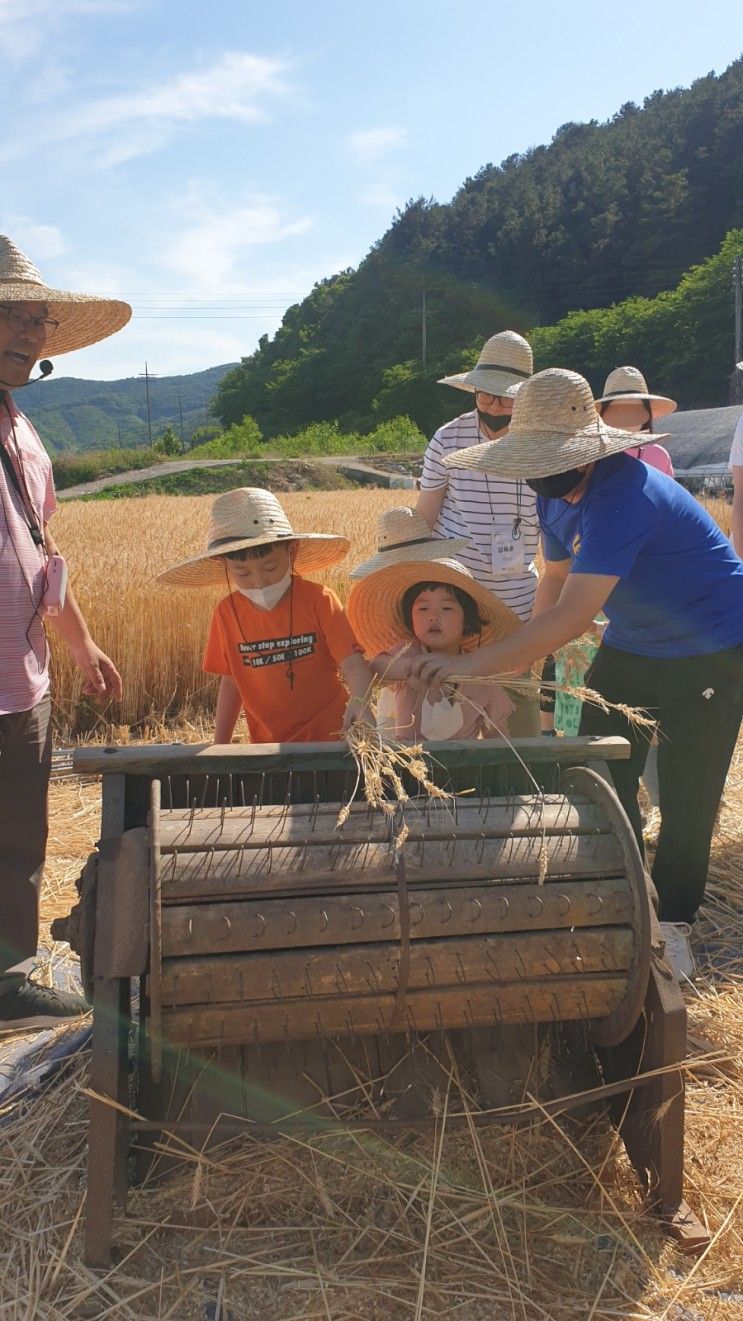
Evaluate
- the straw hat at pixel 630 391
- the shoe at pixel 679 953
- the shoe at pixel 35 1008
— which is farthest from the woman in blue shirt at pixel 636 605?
the straw hat at pixel 630 391

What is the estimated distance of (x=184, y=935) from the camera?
6.68 ft

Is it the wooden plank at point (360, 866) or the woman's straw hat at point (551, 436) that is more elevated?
the woman's straw hat at point (551, 436)

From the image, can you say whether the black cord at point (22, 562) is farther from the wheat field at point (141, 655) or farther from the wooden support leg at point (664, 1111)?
the wheat field at point (141, 655)

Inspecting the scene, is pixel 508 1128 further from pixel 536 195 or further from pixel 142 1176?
pixel 536 195

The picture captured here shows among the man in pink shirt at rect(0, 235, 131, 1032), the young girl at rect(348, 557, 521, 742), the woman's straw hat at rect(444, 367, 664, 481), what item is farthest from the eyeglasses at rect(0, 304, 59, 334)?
the woman's straw hat at rect(444, 367, 664, 481)

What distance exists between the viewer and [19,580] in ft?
10.4

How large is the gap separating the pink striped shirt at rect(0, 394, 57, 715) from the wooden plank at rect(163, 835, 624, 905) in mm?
1312

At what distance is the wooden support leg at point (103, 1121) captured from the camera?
204 centimetres

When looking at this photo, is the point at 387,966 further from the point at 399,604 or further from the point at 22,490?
the point at 22,490

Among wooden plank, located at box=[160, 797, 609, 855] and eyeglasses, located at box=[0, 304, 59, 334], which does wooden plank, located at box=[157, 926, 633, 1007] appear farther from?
eyeglasses, located at box=[0, 304, 59, 334]

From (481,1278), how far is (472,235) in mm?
100304

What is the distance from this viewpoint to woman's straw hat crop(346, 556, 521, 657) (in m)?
3.28

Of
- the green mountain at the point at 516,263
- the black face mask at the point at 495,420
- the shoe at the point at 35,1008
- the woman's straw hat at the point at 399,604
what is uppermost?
the green mountain at the point at 516,263

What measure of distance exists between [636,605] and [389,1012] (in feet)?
5.41
